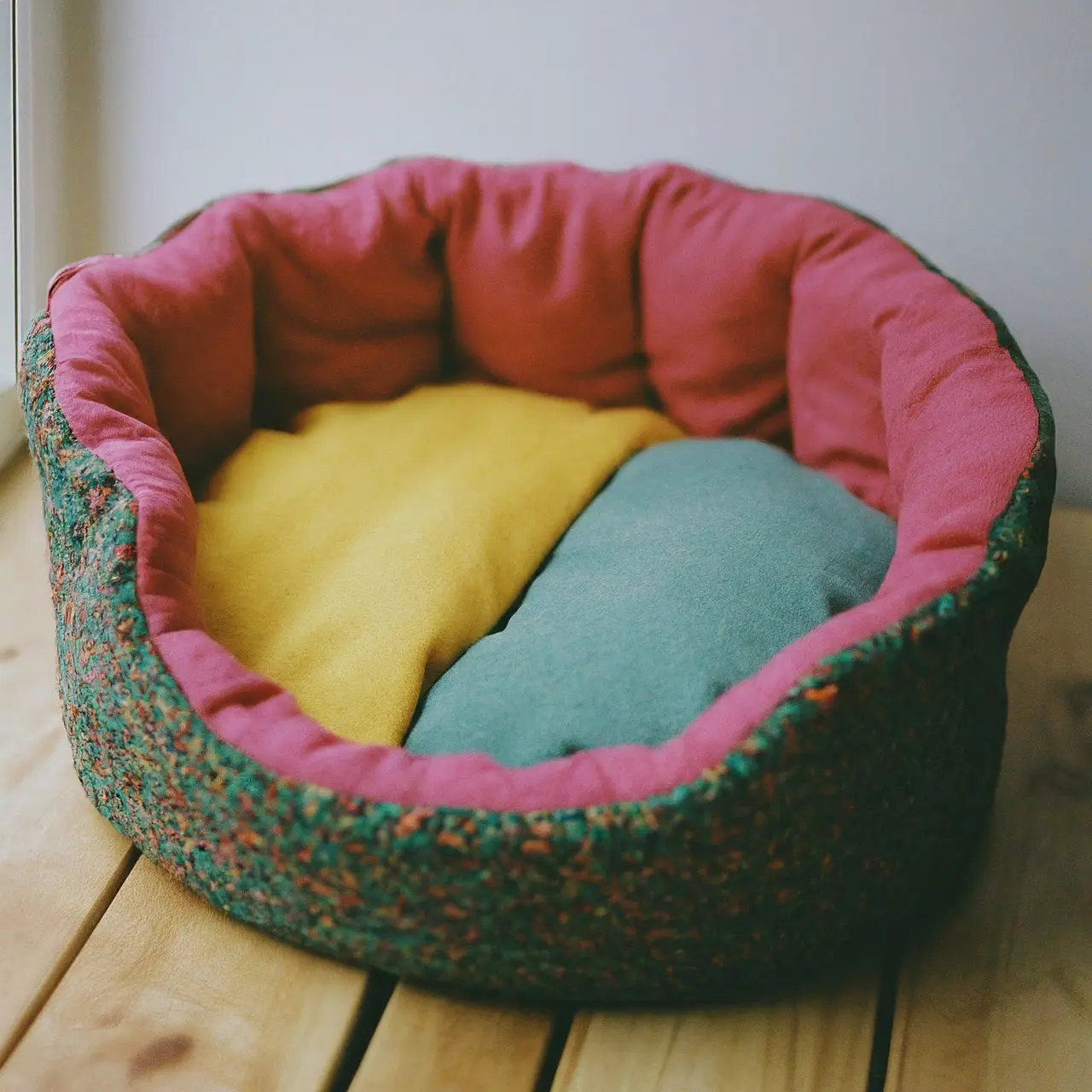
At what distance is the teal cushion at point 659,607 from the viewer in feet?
2.24

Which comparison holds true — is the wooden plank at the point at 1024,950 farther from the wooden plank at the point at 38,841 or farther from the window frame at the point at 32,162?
the window frame at the point at 32,162

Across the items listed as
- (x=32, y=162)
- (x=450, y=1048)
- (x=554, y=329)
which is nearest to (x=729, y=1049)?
(x=450, y=1048)

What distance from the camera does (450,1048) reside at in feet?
1.94

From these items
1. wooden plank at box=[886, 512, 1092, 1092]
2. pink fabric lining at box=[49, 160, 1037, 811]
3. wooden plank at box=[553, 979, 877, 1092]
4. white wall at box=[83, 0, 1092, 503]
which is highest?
white wall at box=[83, 0, 1092, 503]

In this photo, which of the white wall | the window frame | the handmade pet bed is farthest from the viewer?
the window frame

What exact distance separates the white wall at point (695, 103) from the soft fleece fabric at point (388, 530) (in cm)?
29

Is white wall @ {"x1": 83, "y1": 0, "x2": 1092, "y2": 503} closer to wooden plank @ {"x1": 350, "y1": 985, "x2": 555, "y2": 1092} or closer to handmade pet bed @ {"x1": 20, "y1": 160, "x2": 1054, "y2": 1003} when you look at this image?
handmade pet bed @ {"x1": 20, "y1": 160, "x2": 1054, "y2": 1003}

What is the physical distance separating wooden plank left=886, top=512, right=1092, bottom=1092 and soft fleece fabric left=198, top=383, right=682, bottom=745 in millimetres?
349

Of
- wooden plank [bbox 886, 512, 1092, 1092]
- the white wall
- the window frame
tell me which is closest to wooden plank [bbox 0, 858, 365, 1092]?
wooden plank [bbox 886, 512, 1092, 1092]

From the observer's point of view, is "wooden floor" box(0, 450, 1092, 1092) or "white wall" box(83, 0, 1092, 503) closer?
"wooden floor" box(0, 450, 1092, 1092)

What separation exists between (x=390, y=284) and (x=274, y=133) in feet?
0.96

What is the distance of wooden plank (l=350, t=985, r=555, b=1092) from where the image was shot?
1.90 ft

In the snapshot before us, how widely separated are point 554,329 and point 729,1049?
0.65 m

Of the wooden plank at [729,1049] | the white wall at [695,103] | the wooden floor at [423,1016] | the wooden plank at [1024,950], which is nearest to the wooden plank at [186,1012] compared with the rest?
the wooden floor at [423,1016]
